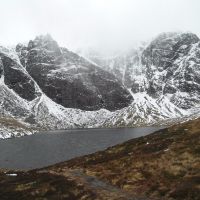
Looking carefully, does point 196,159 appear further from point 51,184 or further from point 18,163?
point 18,163

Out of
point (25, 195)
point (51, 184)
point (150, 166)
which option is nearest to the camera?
point (25, 195)

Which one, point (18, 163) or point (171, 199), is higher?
point (171, 199)

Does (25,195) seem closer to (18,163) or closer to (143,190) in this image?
(143,190)

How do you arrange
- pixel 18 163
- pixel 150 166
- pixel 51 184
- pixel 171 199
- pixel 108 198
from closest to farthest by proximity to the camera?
pixel 171 199 → pixel 108 198 → pixel 51 184 → pixel 150 166 → pixel 18 163

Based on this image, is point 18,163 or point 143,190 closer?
point 143,190

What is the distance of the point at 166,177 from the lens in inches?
2530

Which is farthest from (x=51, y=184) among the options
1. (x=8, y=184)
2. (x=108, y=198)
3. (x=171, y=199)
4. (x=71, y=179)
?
(x=171, y=199)

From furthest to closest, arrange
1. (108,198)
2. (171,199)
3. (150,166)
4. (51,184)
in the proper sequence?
(150,166)
(51,184)
(108,198)
(171,199)

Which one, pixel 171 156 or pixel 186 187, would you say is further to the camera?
pixel 171 156

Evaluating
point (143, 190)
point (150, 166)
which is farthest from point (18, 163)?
point (143, 190)

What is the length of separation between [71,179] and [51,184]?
526cm

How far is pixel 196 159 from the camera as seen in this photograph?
236 feet

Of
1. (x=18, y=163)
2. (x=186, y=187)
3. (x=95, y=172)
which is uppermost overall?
(x=186, y=187)

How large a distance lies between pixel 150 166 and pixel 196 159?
8945 mm
